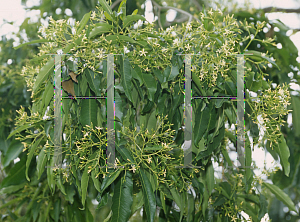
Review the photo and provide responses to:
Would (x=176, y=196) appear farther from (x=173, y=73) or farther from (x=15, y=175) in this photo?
(x=15, y=175)

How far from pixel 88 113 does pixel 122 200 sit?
0.59 feet

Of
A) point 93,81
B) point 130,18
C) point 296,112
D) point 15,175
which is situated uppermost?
point 130,18

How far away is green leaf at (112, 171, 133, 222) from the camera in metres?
0.51

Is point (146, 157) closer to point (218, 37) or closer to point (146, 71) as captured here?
point (146, 71)

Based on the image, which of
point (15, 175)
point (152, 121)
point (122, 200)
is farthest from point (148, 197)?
point (15, 175)

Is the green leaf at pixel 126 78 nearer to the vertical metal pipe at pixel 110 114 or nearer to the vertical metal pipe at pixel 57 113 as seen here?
the vertical metal pipe at pixel 110 114

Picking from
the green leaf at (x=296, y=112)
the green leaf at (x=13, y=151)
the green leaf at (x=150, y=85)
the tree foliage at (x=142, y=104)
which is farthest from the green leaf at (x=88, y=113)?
the green leaf at (x=296, y=112)

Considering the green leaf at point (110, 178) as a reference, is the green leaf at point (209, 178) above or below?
below

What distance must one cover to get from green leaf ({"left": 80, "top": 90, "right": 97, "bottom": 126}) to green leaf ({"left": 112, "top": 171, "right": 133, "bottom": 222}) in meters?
0.13

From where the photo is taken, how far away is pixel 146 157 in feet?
1.76

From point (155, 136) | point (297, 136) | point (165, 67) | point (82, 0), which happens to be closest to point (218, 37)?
point (165, 67)

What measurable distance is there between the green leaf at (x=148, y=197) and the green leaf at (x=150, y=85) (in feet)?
0.48

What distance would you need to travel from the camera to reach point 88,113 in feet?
1.71

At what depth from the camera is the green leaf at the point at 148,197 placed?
0.51m
